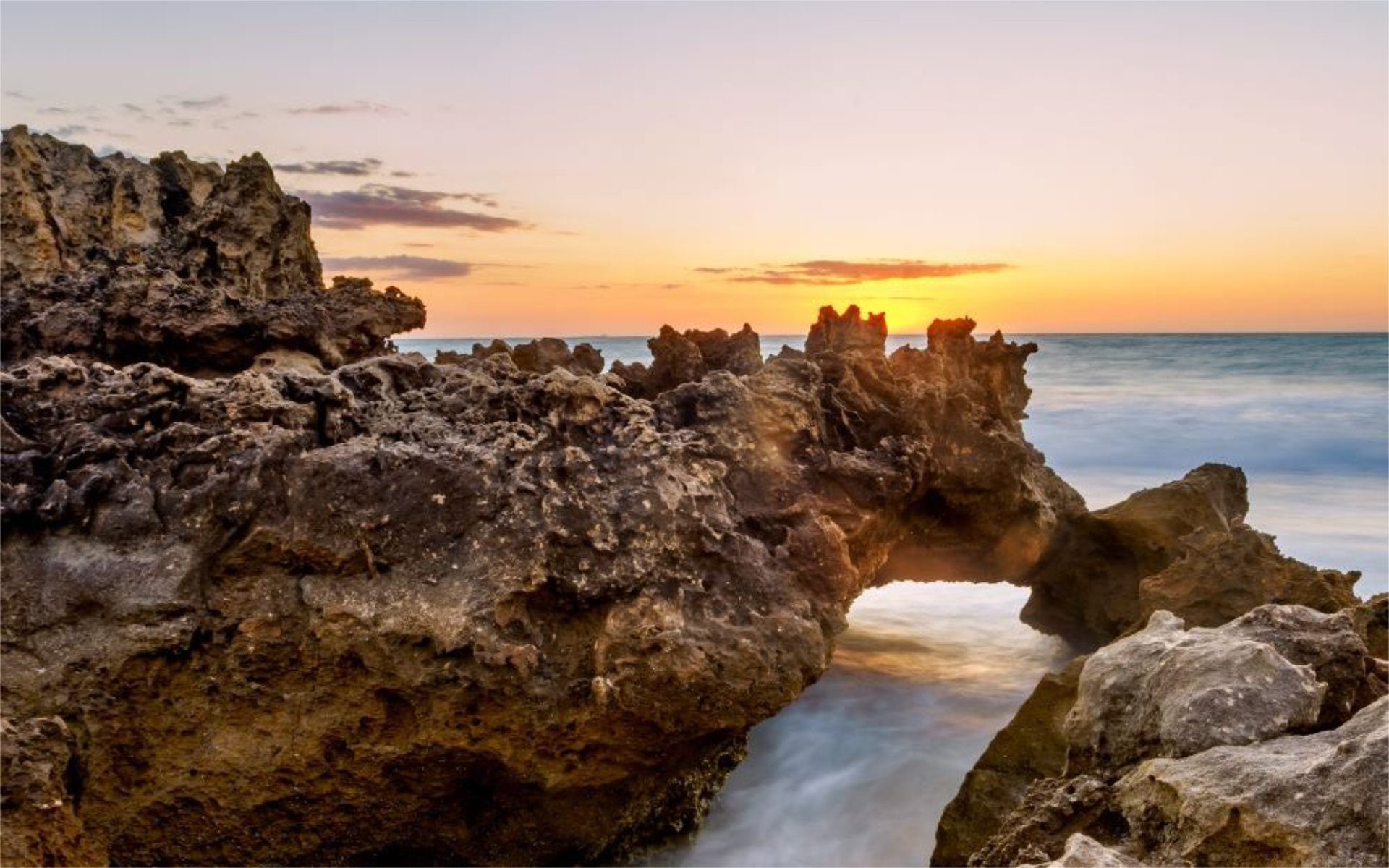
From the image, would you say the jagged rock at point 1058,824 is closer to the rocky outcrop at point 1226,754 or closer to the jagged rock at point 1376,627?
the rocky outcrop at point 1226,754

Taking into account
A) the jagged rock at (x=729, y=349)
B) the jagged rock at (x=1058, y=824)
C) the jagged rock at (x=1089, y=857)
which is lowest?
the jagged rock at (x=1058, y=824)

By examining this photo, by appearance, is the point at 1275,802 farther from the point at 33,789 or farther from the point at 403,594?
the point at 33,789

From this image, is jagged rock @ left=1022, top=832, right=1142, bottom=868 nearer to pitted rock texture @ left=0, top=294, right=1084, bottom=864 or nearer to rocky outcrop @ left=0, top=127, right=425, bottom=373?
pitted rock texture @ left=0, top=294, right=1084, bottom=864

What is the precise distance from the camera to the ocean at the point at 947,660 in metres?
4.61

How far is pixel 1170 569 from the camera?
454 centimetres

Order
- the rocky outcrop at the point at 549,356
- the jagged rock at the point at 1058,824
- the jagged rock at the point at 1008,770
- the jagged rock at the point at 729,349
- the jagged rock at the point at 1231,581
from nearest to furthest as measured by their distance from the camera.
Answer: the jagged rock at the point at 1058,824 < the jagged rock at the point at 1008,770 < the jagged rock at the point at 1231,581 < the jagged rock at the point at 729,349 < the rocky outcrop at the point at 549,356

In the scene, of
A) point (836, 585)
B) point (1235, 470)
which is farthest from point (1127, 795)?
point (1235, 470)

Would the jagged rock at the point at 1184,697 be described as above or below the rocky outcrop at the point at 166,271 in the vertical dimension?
below

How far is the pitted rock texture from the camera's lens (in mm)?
3152

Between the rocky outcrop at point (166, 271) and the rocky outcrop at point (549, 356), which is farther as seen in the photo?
the rocky outcrop at point (549, 356)

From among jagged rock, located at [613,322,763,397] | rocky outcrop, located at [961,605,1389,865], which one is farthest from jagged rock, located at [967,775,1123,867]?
jagged rock, located at [613,322,763,397]

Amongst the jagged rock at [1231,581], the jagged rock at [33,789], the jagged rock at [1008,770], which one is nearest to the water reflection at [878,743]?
the jagged rock at [1008,770]

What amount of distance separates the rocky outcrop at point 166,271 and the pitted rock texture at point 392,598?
959 mm

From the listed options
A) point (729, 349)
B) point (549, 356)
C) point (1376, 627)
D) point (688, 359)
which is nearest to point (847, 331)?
point (729, 349)
